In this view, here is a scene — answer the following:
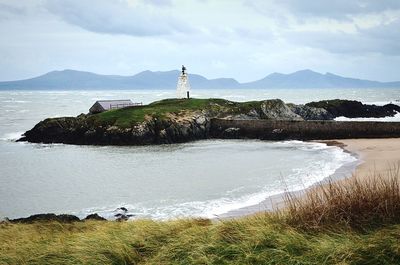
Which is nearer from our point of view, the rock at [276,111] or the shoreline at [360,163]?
the shoreline at [360,163]

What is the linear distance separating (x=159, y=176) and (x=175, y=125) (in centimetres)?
2326

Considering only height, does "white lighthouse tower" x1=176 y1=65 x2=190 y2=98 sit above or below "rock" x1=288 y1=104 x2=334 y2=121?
above

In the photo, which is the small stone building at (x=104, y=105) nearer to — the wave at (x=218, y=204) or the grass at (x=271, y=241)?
the wave at (x=218, y=204)

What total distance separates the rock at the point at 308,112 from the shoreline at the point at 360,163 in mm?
20704

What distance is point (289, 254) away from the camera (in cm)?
717

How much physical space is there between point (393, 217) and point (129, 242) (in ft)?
16.8

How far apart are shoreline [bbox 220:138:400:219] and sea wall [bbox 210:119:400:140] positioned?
56.9 inches

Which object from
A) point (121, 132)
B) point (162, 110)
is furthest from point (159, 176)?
point (162, 110)

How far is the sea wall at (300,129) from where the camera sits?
44188mm

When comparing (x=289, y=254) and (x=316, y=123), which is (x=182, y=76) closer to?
(x=316, y=123)

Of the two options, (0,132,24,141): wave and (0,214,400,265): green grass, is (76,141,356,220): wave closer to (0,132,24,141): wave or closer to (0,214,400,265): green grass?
(0,214,400,265): green grass

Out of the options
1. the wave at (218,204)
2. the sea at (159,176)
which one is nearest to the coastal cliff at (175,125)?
the sea at (159,176)

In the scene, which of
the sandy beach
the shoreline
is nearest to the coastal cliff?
the sandy beach

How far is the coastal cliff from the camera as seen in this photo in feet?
159
